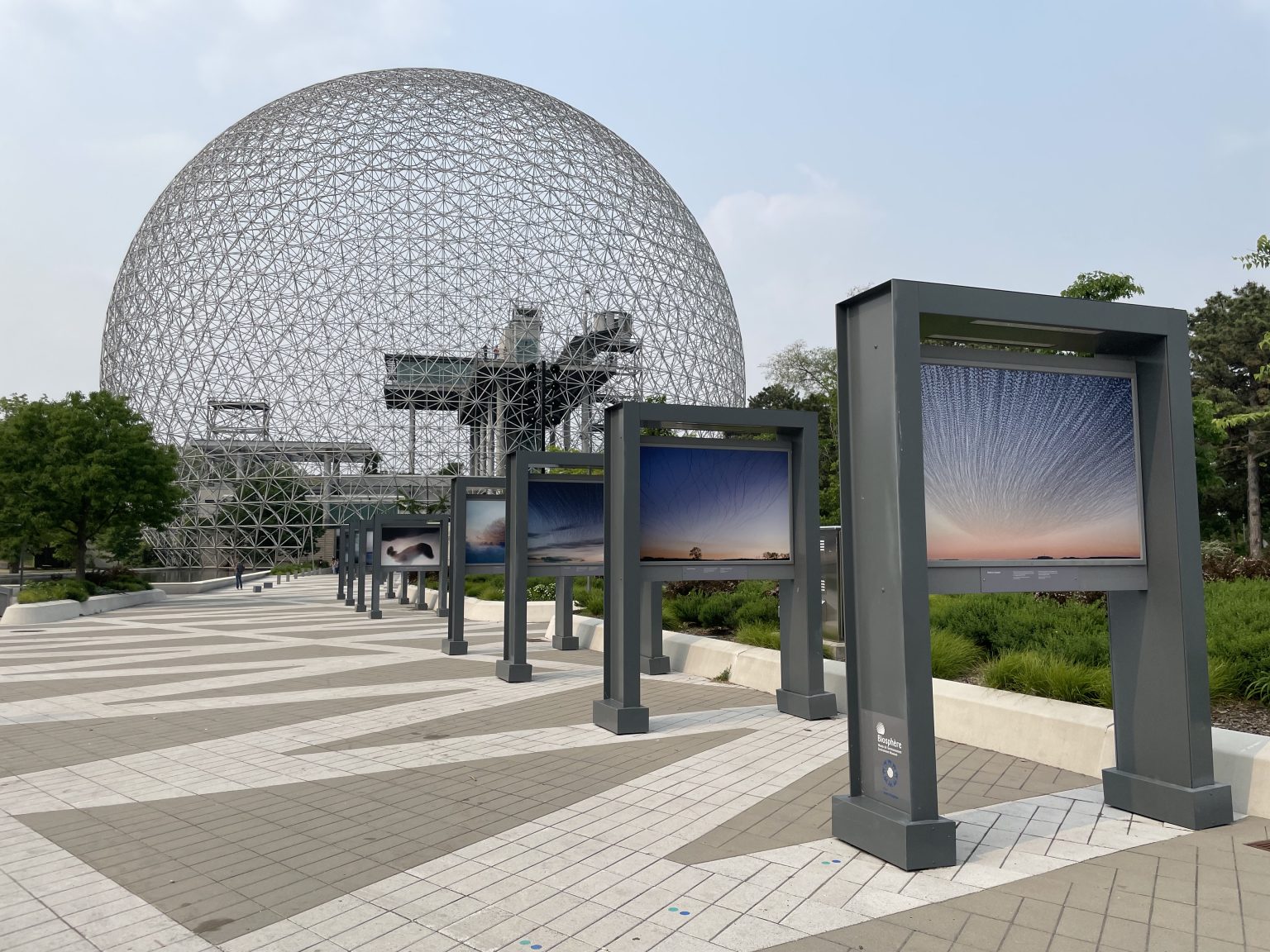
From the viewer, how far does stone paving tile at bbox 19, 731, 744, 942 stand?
13.5 ft

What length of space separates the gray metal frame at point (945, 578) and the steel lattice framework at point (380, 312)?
40477mm

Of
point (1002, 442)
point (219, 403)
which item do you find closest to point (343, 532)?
point (219, 403)

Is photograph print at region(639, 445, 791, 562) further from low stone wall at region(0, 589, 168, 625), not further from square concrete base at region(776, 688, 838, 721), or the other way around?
low stone wall at region(0, 589, 168, 625)

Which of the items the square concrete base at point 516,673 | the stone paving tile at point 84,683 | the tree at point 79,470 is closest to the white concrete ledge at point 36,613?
the tree at point 79,470

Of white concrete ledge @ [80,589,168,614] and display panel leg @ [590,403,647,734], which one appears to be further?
white concrete ledge @ [80,589,168,614]

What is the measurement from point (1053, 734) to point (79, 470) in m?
28.9

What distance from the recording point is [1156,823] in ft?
16.2

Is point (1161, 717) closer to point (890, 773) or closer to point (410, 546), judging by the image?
point (890, 773)

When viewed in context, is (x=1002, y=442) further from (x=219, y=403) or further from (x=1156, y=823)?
(x=219, y=403)

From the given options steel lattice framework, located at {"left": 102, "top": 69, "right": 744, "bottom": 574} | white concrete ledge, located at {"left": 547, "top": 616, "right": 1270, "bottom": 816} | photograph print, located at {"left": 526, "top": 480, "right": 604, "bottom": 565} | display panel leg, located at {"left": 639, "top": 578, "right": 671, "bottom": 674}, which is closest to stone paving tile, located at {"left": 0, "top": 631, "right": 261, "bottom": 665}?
photograph print, located at {"left": 526, "top": 480, "right": 604, "bottom": 565}

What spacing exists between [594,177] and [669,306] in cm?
918

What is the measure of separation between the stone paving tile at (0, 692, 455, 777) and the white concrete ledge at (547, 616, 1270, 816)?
5.73 meters

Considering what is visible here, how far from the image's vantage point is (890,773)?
4488 mm

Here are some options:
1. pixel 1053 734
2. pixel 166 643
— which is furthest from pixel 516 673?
pixel 166 643
